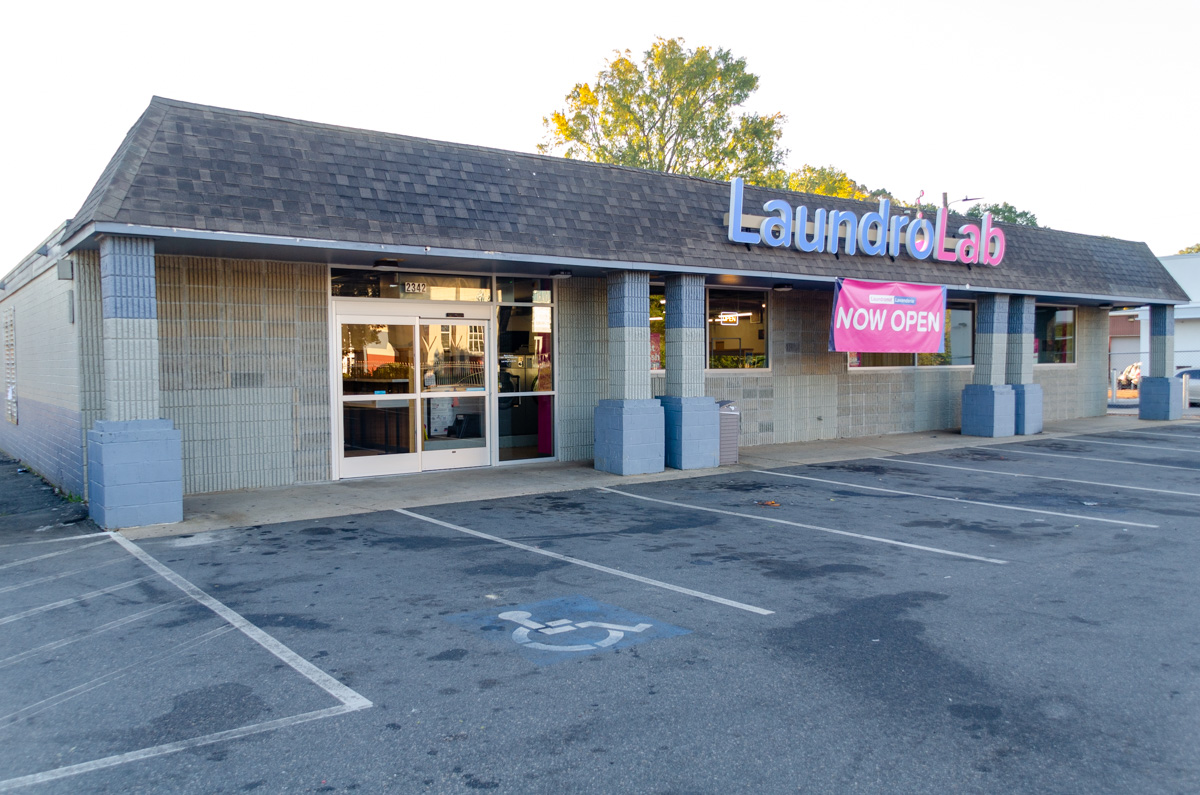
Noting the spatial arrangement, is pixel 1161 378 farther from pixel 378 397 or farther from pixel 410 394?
pixel 378 397

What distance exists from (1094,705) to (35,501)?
478 inches

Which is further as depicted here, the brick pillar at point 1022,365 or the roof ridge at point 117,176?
the brick pillar at point 1022,365

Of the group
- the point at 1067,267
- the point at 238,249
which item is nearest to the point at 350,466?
the point at 238,249

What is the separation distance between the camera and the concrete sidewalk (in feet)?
32.1

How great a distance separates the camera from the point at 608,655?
5.41 metres

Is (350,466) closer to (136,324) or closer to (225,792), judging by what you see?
(136,324)

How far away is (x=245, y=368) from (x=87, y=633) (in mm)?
5988

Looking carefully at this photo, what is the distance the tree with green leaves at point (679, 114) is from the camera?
127 feet

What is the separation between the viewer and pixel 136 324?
30.2 ft

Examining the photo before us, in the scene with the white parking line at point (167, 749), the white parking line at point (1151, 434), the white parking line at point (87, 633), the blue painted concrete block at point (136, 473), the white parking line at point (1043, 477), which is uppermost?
the blue painted concrete block at point (136, 473)

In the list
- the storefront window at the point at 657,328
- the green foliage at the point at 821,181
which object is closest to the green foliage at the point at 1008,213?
the green foliage at the point at 821,181

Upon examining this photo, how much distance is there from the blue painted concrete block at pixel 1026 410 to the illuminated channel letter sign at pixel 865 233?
2881 mm

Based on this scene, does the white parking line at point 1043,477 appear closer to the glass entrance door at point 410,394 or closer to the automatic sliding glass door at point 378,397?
the glass entrance door at point 410,394

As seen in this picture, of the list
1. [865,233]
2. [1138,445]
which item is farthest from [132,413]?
[1138,445]
